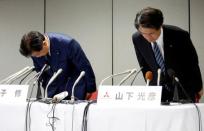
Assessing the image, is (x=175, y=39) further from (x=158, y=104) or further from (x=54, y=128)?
(x=54, y=128)

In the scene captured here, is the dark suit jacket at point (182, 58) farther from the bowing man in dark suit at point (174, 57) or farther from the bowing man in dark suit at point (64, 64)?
the bowing man in dark suit at point (64, 64)

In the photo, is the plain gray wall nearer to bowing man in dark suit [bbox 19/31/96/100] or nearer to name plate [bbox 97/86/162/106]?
bowing man in dark suit [bbox 19/31/96/100]

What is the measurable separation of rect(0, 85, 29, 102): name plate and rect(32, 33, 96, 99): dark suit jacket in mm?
396

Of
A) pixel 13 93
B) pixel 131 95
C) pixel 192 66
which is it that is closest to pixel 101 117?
pixel 131 95

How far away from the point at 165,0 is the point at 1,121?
2306 millimetres

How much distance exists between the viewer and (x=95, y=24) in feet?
13.2

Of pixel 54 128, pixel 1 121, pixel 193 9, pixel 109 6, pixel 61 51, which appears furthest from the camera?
pixel 109 6

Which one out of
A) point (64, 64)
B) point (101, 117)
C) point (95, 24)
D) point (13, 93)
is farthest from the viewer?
point (95, 24)

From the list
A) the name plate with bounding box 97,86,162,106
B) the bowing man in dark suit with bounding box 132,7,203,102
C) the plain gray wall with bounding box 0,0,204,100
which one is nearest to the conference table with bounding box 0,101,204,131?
the name plate with bounding box 97,86,162,106

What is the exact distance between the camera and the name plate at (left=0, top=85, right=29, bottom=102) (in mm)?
2121

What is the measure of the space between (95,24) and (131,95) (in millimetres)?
2296

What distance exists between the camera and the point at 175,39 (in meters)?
2.23

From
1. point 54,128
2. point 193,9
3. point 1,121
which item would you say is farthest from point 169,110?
point 193,9

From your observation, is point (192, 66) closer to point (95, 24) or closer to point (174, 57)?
point (174, 57)
